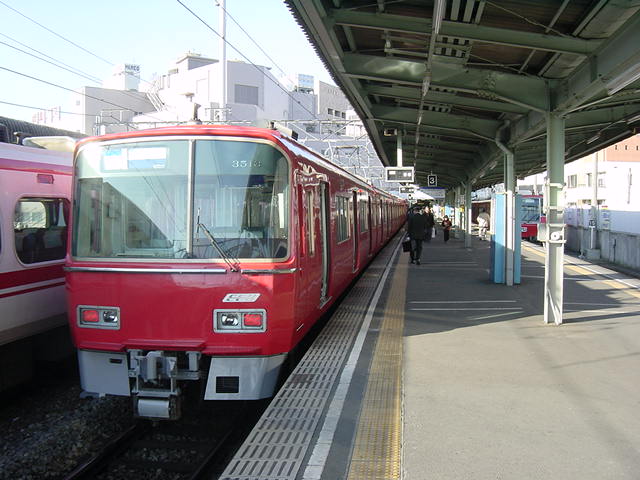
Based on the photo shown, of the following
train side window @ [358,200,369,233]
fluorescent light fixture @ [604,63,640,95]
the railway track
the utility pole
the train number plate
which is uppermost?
the utility pole

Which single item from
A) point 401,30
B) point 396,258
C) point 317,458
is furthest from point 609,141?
point 317,458

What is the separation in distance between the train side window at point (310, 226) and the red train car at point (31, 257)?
3.14 m

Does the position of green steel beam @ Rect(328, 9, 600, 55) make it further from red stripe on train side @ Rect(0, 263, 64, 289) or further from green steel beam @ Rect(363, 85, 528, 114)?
red stripe on train side @ Rect(0, 263, 64, 289)

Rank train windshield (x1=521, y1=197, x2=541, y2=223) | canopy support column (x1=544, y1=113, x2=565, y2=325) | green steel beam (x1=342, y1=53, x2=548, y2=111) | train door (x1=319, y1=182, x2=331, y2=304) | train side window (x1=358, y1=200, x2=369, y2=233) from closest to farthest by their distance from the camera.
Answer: train door (x1=319, y1=182, x2=331, y2=304)
canopy support column (x1=544, y1=113, x2=565, y2=325)
green steel beam (x1=342, y1=53, x2=548, y2=111)
train side window (x1=358, y1=200, x2=369, y2=233)
train windshield (x1=521, y1=197, x2=541, y2=223)

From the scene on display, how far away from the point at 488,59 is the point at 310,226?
4.55m

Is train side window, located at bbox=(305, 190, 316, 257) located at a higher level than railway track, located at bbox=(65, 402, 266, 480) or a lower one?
higher

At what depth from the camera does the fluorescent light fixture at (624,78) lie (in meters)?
6.46

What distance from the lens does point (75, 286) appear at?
530cm

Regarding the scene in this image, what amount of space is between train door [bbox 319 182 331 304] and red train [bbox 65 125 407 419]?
1635 millimetres

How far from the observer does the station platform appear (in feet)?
12.9

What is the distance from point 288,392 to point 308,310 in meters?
1.09

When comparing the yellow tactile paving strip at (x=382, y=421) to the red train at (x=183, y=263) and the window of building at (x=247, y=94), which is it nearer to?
the red train at (x=183, y=263)

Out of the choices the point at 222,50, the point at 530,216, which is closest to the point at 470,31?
the point at 222,50

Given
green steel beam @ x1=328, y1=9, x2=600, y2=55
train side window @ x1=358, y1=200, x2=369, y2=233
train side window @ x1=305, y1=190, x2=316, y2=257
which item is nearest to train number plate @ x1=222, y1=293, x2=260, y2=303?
train side window @ x1=305, y1=190, x2=316, y2=257
